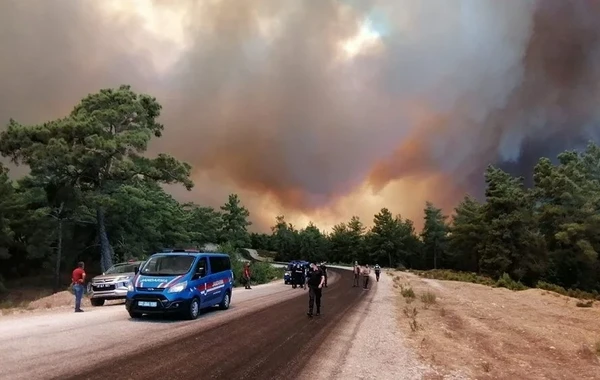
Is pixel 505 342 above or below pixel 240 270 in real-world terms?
below

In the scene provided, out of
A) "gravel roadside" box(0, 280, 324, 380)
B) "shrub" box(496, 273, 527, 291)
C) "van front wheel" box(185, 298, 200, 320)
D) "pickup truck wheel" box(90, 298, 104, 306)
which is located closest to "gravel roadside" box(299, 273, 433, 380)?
"gravel roadside" box(0, 280, 324, 380)

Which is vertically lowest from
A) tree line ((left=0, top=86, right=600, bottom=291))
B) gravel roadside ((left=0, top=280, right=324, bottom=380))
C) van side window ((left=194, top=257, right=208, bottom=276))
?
gravel roadside ((left=0, top=280, right=324, bottom=380))

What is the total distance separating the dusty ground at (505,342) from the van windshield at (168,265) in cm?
766

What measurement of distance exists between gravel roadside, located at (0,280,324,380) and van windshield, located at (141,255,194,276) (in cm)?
153

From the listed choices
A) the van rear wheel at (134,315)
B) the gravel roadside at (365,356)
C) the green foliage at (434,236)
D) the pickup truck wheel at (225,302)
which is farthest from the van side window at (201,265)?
the green foliage at (434,236)

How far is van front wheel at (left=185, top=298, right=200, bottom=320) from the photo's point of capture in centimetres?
1483

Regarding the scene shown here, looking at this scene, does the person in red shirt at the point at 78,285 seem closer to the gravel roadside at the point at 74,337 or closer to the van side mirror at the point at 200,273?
the gravel roadside at the point at 74,337

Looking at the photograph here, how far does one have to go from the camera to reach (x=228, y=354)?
393 inches

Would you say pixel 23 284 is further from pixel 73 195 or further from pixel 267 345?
pixel 267 345

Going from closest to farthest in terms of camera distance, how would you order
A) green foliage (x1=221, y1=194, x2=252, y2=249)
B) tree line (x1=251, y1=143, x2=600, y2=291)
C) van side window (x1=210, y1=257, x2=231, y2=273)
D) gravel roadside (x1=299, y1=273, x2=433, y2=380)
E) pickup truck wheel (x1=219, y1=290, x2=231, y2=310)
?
1. gravel roadside (x1=299, y1=273, x2=433, y2=380)
2. van side window (x1=210, y1=257, x2=231, y2=273)
3. pickup truck wheel (x1=219, y1=290, x2=231, y2=310)
4. tree line (x1=251, y1=143, x2=600, y2=291)
5. green foliage (x1=221, y1=194, x2=252, y2=249)

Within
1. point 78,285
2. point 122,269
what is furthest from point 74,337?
point 122,269

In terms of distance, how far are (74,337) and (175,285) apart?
3566 mm

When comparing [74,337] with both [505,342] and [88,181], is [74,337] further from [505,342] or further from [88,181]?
[88,181]

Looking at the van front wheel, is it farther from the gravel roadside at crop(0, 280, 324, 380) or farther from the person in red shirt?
the person in red shirt
